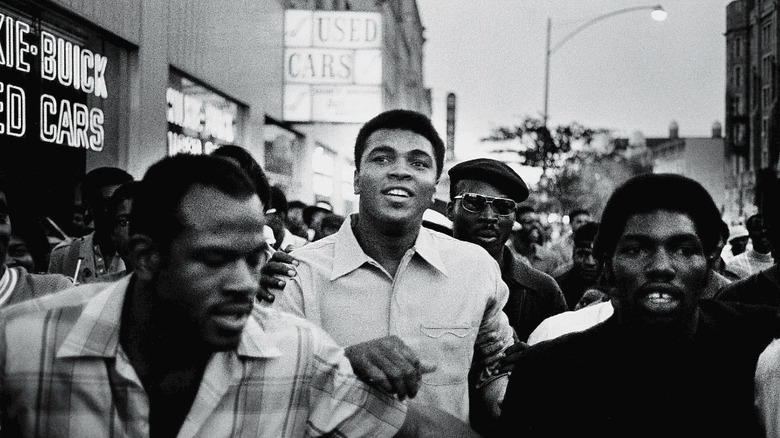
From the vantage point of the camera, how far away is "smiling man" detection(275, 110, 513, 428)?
3.51m

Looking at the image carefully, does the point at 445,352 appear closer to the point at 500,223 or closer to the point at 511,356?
the point at 511,356

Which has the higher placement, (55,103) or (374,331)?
(55,103)

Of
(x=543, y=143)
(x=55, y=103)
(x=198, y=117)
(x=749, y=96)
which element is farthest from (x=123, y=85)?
(x=749, y=96)

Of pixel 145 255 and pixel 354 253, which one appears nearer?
pixel 145 255

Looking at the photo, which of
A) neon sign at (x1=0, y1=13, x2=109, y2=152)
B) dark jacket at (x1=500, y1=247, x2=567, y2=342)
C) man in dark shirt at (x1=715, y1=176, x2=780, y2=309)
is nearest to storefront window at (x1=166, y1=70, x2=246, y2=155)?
neon sign at (x1=0, y1=13, x2=109, y2=152)

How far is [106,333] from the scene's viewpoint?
234 cm

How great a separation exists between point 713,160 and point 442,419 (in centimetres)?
12666

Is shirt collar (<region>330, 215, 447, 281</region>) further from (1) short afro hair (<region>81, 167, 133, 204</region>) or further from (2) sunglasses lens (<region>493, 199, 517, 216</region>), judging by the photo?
(1) short afro hair (<region>81, 167, 133, 204</region>)

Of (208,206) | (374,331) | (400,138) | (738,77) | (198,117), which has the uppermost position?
(738,77)

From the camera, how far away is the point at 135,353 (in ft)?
7.86

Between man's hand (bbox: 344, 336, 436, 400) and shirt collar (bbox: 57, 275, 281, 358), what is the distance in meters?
0.25

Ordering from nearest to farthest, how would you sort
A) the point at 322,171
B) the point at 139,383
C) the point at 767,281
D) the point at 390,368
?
the point at 139,383 < the point at 390,368 < the point at 767,281 < the point at 322,171

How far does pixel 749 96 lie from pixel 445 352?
9456 centimetres

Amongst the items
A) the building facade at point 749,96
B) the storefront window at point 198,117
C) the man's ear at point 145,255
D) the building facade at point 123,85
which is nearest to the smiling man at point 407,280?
the man's ear at point 145,255
